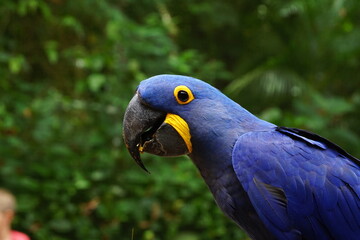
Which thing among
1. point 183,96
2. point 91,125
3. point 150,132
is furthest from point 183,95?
point 91,125

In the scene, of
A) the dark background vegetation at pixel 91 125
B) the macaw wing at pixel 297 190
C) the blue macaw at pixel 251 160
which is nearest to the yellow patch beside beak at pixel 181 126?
A: the blue macaw at pixel 251 160

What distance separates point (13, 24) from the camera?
4.59 meters

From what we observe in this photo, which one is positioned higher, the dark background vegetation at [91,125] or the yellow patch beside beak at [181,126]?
the dark background vegetation at [91,125]

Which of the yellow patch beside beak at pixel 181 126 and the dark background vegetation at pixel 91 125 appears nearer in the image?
the yellow patch beside beak at pixel 181 126

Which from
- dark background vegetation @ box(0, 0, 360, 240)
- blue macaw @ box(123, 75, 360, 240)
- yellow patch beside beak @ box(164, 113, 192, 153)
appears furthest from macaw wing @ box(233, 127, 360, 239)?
dark background vegetation @ box(0, 0, 360, 240)

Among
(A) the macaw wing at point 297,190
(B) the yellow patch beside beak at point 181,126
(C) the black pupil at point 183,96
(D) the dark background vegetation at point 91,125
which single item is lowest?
(A) the macaw wing at point 297,190

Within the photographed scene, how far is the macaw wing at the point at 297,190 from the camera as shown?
1561 millimetres

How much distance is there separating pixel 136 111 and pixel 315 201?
59 cm

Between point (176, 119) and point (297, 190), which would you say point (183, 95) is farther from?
point (297, 190)

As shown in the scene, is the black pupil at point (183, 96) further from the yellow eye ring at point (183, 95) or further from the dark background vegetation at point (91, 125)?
the dark background vegetation at point (91, 125)

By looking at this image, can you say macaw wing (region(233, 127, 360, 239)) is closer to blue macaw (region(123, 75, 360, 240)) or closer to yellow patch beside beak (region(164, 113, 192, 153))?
blue macaw (region(123, 75, 360, 240))

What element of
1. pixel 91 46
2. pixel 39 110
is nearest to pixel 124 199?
pixel 39 110

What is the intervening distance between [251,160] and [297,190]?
159 mm

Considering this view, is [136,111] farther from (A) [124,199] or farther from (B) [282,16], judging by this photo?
(B) [282,16]
